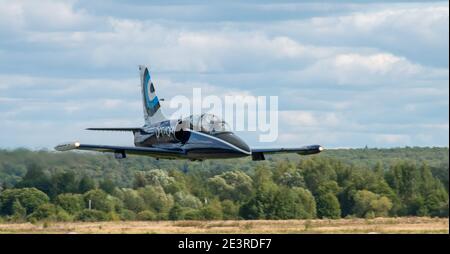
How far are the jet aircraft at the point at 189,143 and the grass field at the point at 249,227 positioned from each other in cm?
303

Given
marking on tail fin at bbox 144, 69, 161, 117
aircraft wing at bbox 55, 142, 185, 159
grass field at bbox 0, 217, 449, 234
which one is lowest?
grass field at bbox 0, 217, 449, 234

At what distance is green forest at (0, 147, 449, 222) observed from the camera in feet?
216

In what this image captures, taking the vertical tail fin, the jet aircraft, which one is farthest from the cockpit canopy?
the vertical tail fin

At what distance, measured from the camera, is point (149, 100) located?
71062 mm

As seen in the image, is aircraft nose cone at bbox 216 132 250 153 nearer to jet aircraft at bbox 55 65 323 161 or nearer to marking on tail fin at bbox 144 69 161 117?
jet aircraft at bbox 55 65 323 161

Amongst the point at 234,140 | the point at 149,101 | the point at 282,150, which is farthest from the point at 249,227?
the point at 149,101

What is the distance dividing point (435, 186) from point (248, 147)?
12.0 m

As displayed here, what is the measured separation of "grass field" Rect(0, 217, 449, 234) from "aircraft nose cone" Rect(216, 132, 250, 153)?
10.7 feet

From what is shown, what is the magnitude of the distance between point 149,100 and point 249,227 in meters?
15.8

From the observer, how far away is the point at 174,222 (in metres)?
63.8

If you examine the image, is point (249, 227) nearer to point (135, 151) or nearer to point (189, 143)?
point (189, 143)

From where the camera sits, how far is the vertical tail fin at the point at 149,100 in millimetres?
68938
